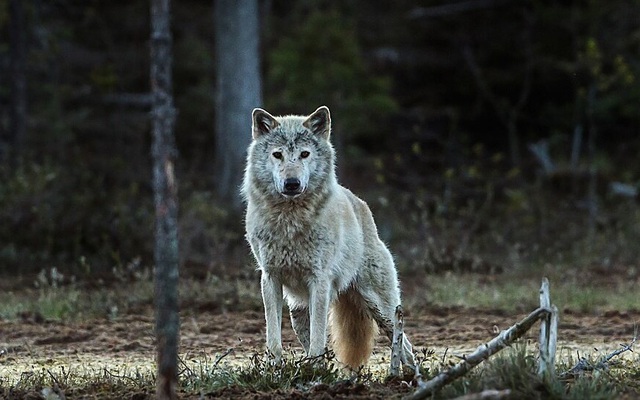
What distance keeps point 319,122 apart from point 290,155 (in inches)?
16.1

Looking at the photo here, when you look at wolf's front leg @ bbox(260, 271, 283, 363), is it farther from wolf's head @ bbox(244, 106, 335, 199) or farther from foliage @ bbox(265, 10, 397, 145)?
foliage @ bbox(265, 10, 397, 145)

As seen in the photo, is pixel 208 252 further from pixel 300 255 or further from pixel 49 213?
pixel 300 255

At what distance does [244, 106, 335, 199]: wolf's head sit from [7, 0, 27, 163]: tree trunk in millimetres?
11756

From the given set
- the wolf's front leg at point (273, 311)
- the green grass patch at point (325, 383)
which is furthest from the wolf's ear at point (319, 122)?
the green grass patch at point (325, 383)

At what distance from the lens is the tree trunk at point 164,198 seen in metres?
4.96

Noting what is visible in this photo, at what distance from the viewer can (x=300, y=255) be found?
6969mm

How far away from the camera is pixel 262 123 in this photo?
290 inches

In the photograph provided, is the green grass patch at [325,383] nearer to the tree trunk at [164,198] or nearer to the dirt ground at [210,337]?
Result: the tree trunk at [164,198]

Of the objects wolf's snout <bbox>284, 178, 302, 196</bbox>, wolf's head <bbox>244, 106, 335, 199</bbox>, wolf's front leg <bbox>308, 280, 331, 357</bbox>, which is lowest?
wolf's front leg <bbox>308, 280, 331, 357</bbox>

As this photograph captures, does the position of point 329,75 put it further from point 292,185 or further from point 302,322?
point 292,185

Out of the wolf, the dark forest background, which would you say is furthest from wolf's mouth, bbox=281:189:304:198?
the dark forest background

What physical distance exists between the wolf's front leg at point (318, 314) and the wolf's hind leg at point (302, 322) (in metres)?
0.53

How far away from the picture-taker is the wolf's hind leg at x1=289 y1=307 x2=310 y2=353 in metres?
7.52

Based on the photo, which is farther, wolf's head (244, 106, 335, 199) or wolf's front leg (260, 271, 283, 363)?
wolf's head (244, 106, 335, 199)
